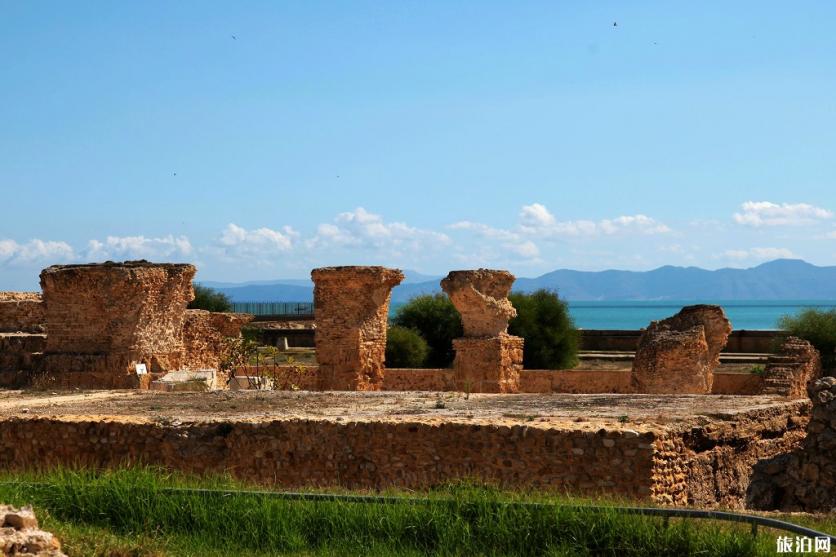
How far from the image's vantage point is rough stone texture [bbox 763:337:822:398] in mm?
18562

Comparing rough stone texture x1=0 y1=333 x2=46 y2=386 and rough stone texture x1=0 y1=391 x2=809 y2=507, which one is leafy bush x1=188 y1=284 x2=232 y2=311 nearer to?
rough stone texture x1=0 y1=333 x2=46 y2=386

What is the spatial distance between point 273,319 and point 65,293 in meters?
34.0

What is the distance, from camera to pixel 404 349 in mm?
36125

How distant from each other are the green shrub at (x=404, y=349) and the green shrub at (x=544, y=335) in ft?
10.2

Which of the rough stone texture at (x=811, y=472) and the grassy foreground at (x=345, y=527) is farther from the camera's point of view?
the rough stone texture at (x=811, y=472)

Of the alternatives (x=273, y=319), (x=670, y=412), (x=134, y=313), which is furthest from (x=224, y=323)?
(x=273, y=319)

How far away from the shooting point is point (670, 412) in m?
11.5

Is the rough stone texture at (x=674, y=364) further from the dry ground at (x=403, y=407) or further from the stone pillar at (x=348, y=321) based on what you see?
the dry ground at (x=403, y=407)

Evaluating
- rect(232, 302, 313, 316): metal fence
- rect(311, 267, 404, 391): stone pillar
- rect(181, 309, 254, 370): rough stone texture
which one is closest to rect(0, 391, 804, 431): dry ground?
rect(181, 309, 254, 370): rough stone texture

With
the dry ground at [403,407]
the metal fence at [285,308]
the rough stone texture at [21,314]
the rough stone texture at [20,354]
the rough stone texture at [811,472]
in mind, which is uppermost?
the metal fence at [285,308]

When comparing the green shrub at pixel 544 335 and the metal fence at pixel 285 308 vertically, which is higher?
the metal fence at pixel 285 308

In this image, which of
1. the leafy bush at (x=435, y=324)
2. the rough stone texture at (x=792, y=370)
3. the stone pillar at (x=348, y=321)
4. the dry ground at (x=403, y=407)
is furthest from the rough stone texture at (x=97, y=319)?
the leafy bush at (x=435, y=324)

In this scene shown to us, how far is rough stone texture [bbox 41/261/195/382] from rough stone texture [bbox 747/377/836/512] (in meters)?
10.8

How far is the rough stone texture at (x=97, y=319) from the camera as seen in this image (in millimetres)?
18094
